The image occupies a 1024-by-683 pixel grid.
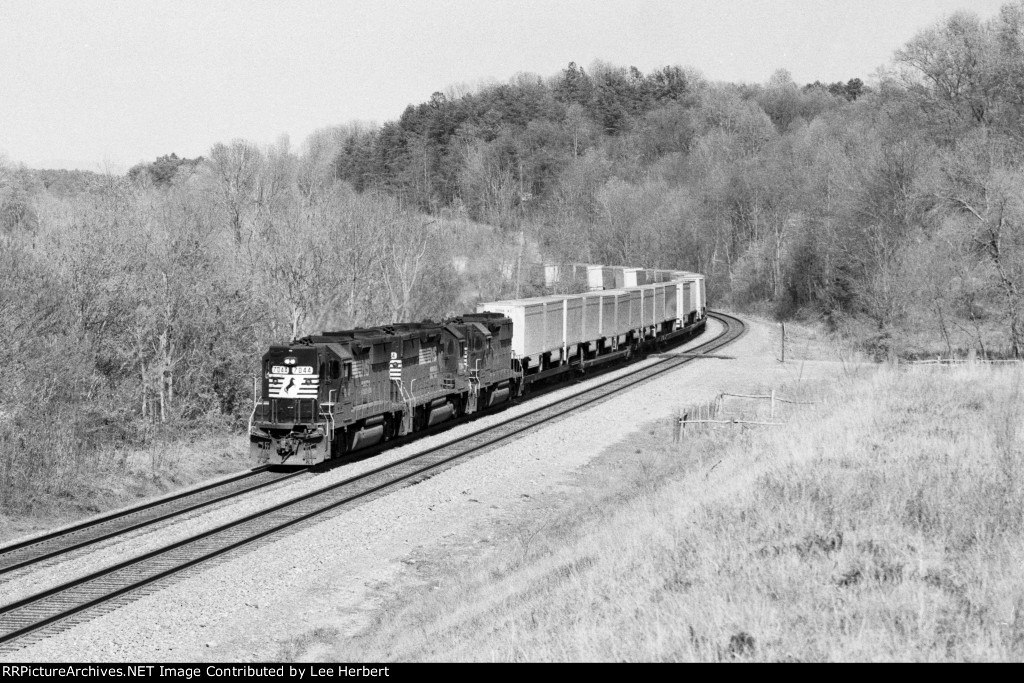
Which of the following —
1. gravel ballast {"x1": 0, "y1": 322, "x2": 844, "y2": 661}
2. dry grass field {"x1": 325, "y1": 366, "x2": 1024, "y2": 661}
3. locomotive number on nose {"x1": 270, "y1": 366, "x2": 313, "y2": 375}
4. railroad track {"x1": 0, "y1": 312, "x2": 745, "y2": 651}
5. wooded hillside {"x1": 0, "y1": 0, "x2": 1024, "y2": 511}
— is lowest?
gravel ballast {"x1": 0, "y1": 322, "x2": 844, "y2": 661}

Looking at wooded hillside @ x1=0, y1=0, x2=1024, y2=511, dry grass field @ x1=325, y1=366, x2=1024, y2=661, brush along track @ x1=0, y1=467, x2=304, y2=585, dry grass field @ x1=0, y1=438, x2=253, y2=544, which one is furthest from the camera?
wooded hillside @ x1=0, y1=0, x2=1024, y2=511

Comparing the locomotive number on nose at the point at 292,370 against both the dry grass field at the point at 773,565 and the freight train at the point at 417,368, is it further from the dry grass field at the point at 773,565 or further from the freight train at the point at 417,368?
the dry grass field at the point at 773,565

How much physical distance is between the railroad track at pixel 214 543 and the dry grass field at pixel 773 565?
3.32 metres

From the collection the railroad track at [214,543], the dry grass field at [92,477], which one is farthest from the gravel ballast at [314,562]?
the dry grass field at [92,477]

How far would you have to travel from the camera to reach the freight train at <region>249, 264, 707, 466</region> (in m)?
21.7

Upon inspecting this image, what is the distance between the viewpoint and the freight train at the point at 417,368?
21703mm

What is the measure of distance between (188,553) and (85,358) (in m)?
13.4

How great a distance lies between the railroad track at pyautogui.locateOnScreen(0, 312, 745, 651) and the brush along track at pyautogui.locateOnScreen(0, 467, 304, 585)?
150 cm

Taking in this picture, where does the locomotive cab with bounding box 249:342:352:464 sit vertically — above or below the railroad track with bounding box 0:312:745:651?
above

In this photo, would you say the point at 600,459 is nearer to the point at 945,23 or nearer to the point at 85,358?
the point at 85,358

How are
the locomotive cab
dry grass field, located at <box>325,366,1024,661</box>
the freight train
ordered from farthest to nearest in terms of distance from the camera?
1. the freight train
2. the locomotive cab
3. dry grass field, located at <box>325,366,1024,661</box>

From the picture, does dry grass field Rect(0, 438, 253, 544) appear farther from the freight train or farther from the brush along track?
the freight train

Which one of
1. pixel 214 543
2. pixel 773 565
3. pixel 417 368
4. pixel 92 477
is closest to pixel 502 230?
pixel 417 368

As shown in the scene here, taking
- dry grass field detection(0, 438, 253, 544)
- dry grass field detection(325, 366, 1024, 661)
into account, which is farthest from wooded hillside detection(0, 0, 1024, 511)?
dry grass field detection(325, 366, 1024, 661)
